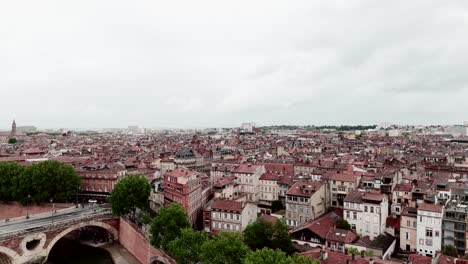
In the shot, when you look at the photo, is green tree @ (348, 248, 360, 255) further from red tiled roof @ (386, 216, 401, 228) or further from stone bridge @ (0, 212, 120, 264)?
stone bridge @ (0, 212, 120, 264)

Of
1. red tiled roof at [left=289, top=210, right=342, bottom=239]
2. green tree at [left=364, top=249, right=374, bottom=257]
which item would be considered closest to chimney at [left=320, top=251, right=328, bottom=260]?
green tree at [left=364, top=249, right=374, bottom=257]

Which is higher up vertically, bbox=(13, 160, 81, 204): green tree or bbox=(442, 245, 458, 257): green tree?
bbox=(13, 160, 81, 204): green tree

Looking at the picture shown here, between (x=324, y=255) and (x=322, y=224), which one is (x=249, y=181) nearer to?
(x=322, y=224)

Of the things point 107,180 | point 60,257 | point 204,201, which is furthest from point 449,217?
point 107,180

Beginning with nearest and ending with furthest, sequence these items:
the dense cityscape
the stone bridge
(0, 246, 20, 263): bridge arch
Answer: the dense cityscape < (0, 246, 20, 263): bridge arch < the stone bridge

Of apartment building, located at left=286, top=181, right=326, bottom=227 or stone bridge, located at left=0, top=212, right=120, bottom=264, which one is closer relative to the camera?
stone bridge, located at left=0, top=212, right=120, bottom=264

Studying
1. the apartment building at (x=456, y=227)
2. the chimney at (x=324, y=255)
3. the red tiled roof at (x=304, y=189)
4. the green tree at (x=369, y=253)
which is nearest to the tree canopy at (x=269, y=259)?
the chimney at (x=324, y=255)
